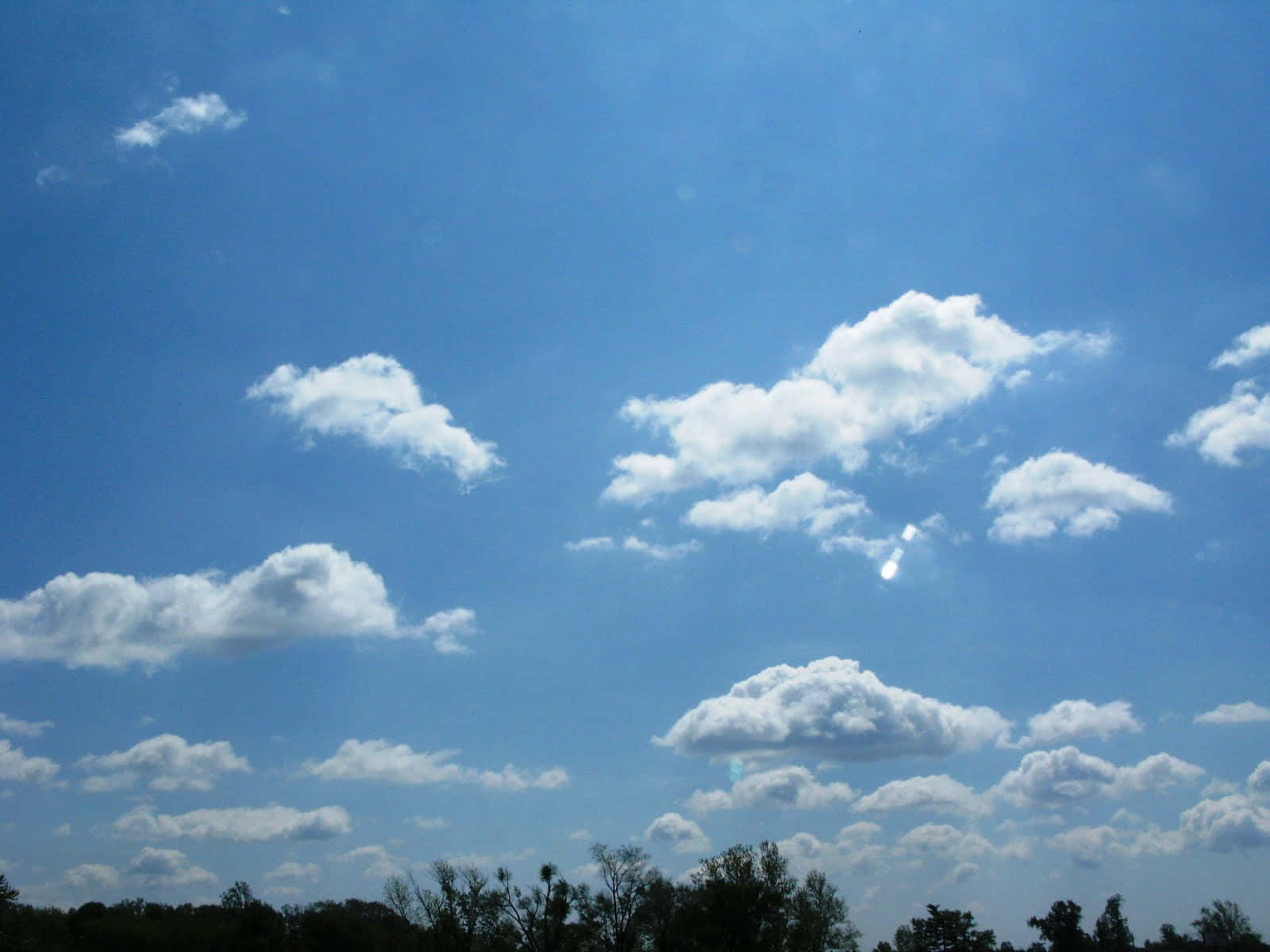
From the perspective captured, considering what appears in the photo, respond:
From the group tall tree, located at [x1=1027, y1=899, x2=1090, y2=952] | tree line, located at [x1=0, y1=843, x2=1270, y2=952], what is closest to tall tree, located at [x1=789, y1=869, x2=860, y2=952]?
tree line, located at [x1=0, y1=843, x2=1270, y2=952]

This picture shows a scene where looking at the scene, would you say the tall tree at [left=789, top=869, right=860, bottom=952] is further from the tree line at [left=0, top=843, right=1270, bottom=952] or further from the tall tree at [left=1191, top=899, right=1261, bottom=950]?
the tall tree at [left=1191, top=899, right=1261, bottom=950]

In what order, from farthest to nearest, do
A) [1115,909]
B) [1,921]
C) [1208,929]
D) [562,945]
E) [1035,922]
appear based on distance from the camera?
[1208,929]
[1115,909]
[1035,922]
[562,945]
[1,921]

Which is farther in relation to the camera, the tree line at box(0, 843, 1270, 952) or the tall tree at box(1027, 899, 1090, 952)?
the tall tree at box(1027, 899, 1090, 952)

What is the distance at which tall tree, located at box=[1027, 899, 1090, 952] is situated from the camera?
5172 inches

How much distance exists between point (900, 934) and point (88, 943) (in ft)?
384

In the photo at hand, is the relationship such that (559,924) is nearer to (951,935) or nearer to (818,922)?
(818,922)

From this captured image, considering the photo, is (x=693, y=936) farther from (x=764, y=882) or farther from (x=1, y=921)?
(x=1, y=921)

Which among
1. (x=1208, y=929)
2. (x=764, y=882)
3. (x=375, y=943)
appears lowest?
(x=1208, y=929)

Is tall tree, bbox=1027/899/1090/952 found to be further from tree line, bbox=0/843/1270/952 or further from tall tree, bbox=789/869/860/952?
tall tree, bbox=789/869/860/952

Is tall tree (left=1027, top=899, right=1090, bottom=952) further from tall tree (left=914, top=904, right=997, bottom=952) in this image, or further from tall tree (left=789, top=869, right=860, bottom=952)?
tall tree (left=789, top=869, right=860, bottom=952)

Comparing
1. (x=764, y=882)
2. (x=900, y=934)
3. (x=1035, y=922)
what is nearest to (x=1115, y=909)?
(x=1035, y=922)

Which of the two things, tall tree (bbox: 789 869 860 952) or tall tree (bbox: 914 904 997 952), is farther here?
tall tree (bbox: 914 904 997 952)

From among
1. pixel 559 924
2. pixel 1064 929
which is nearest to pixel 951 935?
pixel 1064 929

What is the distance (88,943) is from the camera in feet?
378
